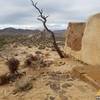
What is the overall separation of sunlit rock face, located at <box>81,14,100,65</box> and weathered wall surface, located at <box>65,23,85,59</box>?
68.5 inches

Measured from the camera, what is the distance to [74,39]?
64.6ft

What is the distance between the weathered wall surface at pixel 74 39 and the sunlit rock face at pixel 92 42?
174 centimetres

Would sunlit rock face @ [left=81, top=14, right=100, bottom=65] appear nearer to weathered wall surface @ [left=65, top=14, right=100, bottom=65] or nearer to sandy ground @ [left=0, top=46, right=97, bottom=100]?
weathered wall surface @ [left=65, top=14, right=100, bottom=65]

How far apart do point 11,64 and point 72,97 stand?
7.37m

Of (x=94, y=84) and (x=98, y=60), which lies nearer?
(x=94, y=84)

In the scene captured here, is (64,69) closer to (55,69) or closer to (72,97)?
(55,69)

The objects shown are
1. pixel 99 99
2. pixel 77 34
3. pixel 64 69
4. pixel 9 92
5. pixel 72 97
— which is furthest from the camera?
pixel 77 34

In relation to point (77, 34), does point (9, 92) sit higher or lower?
lower

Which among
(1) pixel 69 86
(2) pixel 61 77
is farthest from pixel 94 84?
(2) pixel 61 77

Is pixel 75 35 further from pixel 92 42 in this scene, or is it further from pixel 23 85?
pixel 23 85

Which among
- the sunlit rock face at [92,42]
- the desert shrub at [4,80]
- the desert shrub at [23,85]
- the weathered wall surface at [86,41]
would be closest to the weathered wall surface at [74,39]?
the weathered wall surface at [86,41]

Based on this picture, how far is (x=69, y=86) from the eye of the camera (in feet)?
42.2

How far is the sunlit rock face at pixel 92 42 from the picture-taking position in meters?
15.3

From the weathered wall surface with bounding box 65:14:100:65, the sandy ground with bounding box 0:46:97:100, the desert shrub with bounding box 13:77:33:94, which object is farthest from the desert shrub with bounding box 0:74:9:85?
the weathered wall surface with bounding box 65:14:100:65
